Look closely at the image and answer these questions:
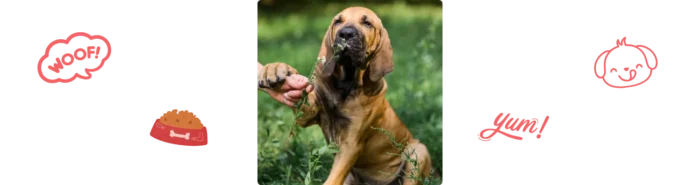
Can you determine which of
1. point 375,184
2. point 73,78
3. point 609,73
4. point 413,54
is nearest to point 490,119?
point 609,73

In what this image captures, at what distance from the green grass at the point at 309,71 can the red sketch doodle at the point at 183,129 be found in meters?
0.48

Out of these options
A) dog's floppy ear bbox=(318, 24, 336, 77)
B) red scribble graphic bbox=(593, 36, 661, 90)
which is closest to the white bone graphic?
dog's floppy ear bbox=(318, 24, 336, 77)

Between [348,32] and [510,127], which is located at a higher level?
[348,32]

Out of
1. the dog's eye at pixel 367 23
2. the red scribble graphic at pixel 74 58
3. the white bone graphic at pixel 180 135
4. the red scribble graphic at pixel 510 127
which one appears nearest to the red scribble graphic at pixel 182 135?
the white bone graphic at pixel 180 135

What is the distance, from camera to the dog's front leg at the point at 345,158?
3.34 metres

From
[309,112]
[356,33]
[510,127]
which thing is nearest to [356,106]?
[309,112]

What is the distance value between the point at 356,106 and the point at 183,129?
738 millimetres

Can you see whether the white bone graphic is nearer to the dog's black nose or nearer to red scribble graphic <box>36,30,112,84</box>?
red scribble graphic <box>36,30,112,84</box>

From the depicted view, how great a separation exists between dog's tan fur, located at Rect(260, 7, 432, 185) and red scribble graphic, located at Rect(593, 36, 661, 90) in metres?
0.80

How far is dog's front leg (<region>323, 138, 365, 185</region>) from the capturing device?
10.9ft

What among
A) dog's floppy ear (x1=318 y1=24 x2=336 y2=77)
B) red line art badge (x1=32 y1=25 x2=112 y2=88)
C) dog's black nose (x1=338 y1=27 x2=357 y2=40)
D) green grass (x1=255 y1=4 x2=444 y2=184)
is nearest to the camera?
red line art badge (x1=32 y1=25 x2=112 y2=88)

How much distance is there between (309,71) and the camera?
3.43 metres

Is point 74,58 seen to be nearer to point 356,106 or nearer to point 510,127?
point 356,106

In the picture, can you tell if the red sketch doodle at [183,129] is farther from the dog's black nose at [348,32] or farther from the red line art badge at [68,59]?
the dog's black nose at [348,32]
